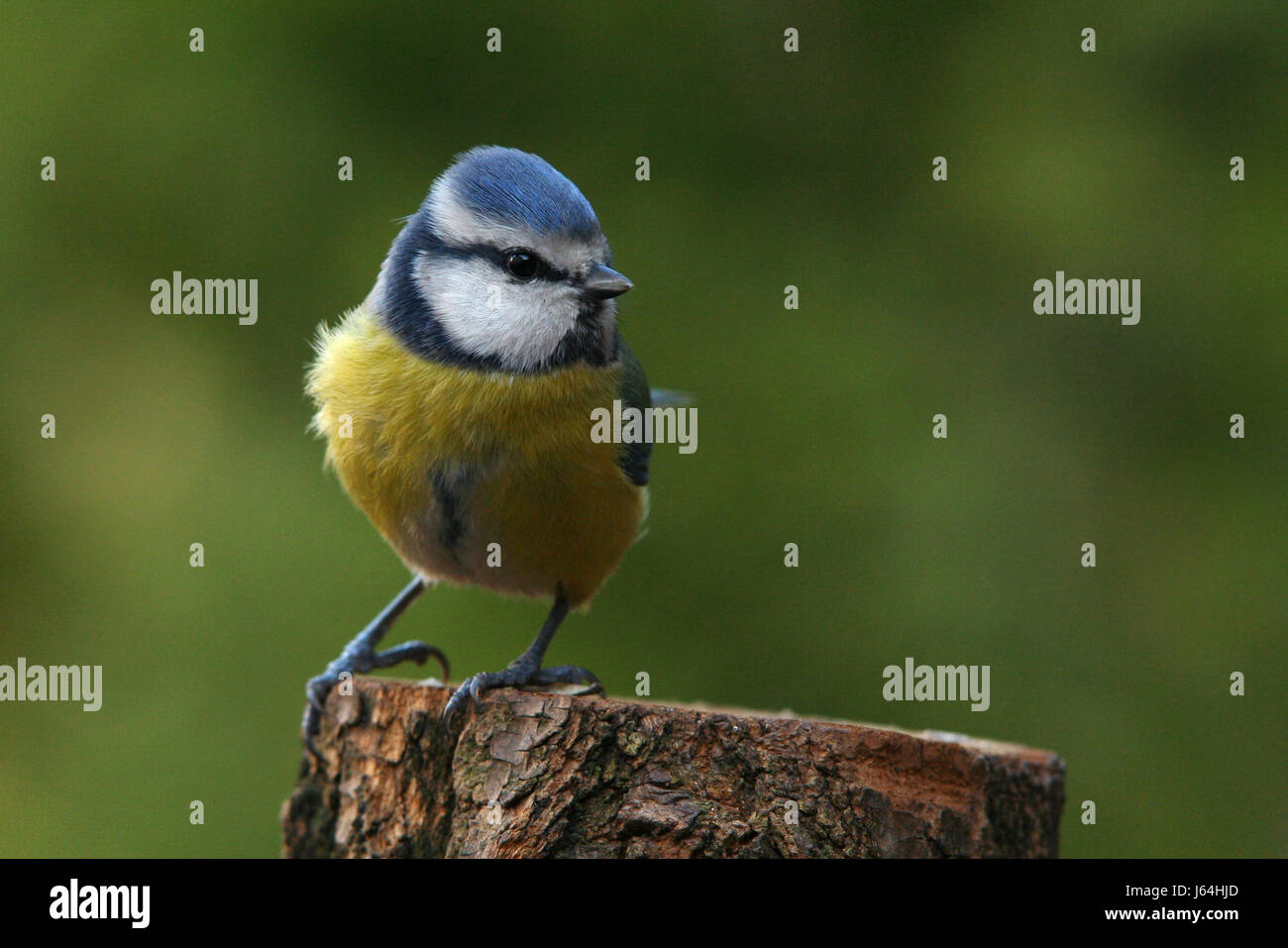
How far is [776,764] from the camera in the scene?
213cm

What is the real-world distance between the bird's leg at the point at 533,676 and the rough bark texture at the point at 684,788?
4 centimetres

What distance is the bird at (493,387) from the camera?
249cm

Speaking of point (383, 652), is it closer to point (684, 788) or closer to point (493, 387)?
point (493, 387)

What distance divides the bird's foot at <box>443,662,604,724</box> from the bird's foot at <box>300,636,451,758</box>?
41cm

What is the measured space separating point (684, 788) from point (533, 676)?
0.55m

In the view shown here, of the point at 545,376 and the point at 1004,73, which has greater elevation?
the point at 1004,73

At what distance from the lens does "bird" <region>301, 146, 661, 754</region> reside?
98.1 inches

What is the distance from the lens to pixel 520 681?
8.21 ft

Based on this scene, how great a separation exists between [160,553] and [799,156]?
90.3 inches
